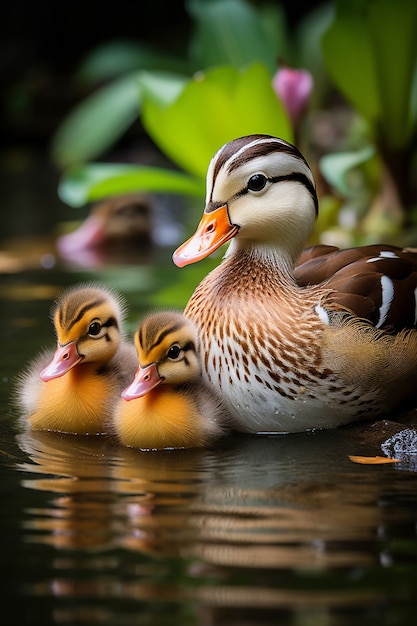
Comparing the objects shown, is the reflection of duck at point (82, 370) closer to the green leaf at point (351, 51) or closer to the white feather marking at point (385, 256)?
the white feather marking at point (385, 256)

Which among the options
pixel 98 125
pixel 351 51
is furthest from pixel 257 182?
pixel 98 125

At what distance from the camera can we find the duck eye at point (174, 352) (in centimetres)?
358

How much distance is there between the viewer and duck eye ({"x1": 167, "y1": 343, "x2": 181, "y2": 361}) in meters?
3.58

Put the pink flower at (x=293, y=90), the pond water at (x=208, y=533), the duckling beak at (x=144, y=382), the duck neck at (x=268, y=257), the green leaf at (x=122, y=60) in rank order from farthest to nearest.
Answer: the green leaf at (x=122, y=60)
the pink flower at (x=293, y=90)
the duck neck at (x=268, y=257)
the duckling beak at (x=144, y=382)
the pond water at (x=208, y=533)

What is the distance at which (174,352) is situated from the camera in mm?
3594

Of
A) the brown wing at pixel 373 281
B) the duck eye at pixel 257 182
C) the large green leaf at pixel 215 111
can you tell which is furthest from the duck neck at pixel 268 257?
the large green leaf at pixel 215 111

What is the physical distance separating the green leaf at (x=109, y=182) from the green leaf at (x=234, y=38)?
159 cm

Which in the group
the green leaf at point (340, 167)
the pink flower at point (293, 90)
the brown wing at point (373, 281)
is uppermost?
the pink flower at point (293, 90)

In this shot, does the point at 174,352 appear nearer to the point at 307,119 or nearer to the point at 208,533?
the point at 208,533

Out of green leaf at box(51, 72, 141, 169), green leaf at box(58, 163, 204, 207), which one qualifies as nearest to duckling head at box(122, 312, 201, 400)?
green leaf at box(58, 163, 204, 207)

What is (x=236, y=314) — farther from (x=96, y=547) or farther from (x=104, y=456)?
(x=96, y=547)

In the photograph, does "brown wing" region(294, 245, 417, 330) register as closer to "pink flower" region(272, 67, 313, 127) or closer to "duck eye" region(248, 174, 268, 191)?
"duck eye" region(248, 174, 268, 191)

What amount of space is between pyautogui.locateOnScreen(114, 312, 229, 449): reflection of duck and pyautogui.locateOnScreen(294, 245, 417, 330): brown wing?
525 mm

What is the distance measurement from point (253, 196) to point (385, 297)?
0.53 meters
